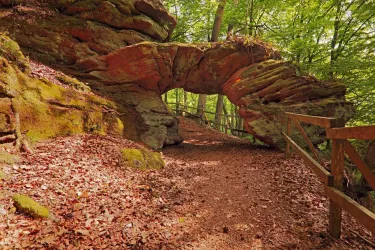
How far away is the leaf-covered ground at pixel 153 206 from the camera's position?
3.27 m

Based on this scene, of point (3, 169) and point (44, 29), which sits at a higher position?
point (44, 29)

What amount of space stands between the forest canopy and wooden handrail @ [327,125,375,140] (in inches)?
299

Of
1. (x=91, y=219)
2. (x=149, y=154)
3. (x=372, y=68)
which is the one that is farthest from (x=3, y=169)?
(x=372, y=68)

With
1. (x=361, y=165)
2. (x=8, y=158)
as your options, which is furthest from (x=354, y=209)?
(x=8, y=158)

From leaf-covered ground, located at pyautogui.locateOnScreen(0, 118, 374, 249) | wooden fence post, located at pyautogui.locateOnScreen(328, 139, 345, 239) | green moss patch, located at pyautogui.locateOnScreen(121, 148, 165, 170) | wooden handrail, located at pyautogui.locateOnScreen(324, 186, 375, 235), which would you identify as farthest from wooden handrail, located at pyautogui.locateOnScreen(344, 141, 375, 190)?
green moss patch, located at pyautogui.locateOnScreen(121, 148, 165, 170)

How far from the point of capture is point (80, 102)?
7.73m

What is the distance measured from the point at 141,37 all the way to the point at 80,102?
600cm

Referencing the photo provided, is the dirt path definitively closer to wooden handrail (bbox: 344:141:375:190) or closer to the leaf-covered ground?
the leaf-covered ground

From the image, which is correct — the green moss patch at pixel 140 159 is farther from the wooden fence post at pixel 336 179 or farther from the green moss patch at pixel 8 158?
the wooden fence post at pixel 336 179

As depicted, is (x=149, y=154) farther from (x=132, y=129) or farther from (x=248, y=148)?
(x=248, y=148)

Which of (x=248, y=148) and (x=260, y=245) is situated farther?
(x=248, y=148)

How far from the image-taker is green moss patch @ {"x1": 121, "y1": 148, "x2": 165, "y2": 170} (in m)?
6.19

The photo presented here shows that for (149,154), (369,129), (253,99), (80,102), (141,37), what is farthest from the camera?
(141,37)

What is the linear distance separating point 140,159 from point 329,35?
1414cm
